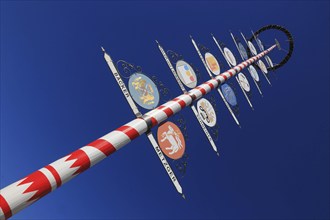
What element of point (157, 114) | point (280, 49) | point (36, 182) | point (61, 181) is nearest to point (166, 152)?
point (157, 114)

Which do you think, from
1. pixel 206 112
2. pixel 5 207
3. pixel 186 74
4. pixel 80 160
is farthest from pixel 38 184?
pixel 186 74

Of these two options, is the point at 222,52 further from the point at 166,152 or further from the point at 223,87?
the point at 166,152

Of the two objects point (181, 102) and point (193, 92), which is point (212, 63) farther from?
point (181, 102)

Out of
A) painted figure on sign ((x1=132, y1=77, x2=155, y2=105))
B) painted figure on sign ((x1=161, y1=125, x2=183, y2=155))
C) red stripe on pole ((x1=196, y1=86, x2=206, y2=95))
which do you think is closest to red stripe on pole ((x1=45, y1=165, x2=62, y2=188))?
painted figure on sign ((x1=161, y1=125, x2=183, y2=155))

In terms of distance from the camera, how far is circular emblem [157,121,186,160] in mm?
5787

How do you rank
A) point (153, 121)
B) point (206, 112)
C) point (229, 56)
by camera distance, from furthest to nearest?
point (229, 56)
point (206, 112)
point (153, 121)

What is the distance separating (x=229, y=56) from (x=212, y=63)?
2.32m

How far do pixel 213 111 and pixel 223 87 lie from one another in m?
2.02

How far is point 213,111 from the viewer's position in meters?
8.33

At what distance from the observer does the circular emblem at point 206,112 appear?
773cm

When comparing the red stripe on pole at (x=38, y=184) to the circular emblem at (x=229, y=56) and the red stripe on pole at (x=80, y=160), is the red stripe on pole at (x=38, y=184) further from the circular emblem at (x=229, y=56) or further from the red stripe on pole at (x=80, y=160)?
the circular emblem at (x=229, y=56)

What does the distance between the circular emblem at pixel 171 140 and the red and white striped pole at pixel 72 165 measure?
0.22 metres

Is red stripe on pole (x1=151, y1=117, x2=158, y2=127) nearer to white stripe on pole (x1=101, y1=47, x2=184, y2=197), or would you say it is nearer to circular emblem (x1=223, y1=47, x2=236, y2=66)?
white stripe on pole (x1=101, y1=47, x2=184, y2=197)

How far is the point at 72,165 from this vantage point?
4012mm
